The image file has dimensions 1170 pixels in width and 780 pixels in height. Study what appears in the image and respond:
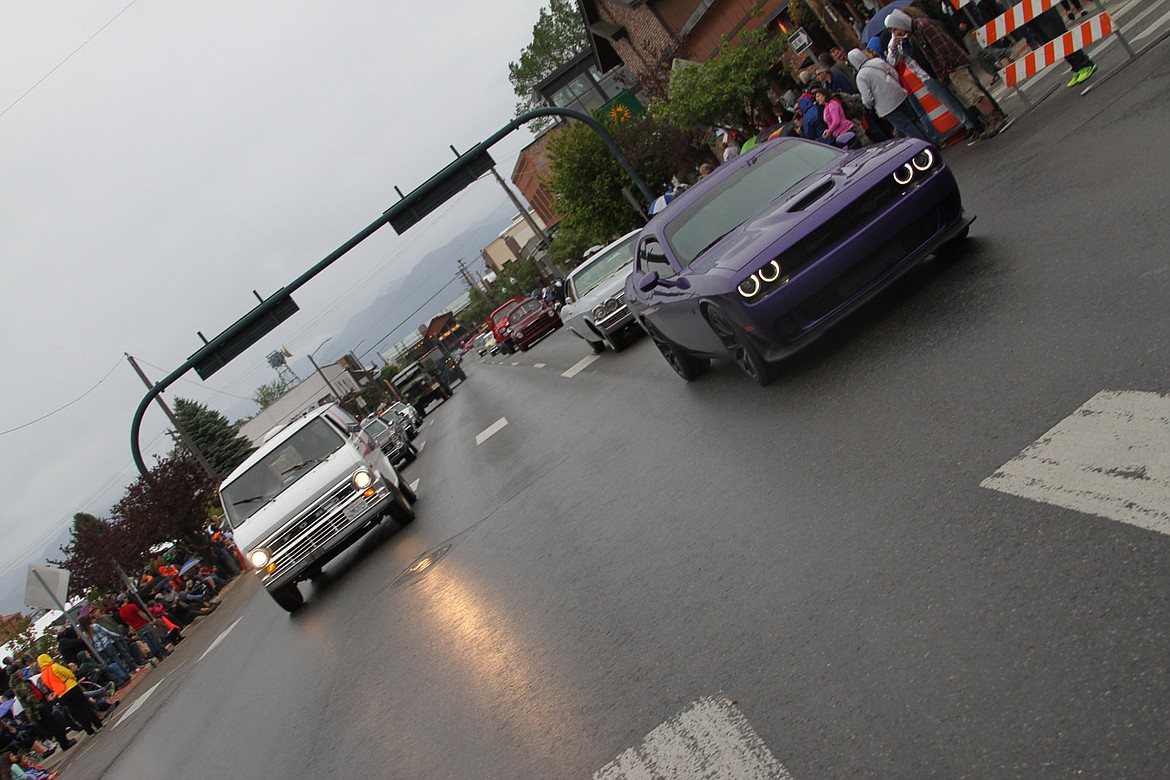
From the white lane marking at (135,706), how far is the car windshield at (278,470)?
389cm

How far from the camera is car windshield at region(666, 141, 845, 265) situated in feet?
28.0

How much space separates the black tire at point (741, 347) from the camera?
788 cm

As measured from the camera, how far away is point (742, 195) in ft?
28.6

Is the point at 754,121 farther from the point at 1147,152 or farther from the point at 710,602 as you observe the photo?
the point at 710,602

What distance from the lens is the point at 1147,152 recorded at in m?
7.78

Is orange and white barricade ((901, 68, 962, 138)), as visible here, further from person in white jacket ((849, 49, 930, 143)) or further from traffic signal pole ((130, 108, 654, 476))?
traffic signal pole ((130, 108, 654, 476))

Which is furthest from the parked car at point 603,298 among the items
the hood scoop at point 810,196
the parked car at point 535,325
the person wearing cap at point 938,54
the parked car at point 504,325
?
the parked car at point 504,325

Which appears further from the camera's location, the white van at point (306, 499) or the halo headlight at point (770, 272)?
the white van at point (306, 499)

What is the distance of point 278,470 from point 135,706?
199 inches

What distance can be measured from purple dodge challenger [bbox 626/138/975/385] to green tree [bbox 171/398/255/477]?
66.7 meters

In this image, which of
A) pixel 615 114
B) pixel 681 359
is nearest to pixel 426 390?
pixel 615 114

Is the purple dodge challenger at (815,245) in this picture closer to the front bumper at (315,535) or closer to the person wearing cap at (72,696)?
the front bumper at (315,535)

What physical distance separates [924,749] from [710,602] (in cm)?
200

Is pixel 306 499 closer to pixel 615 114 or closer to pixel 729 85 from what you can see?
pixel 729 85
